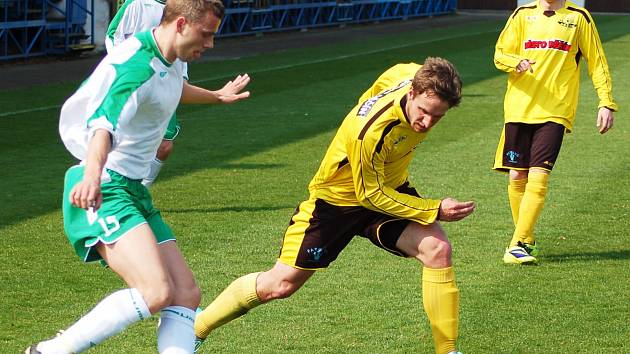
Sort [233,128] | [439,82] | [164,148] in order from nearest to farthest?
[439,82] → [164,148] → [233,128]

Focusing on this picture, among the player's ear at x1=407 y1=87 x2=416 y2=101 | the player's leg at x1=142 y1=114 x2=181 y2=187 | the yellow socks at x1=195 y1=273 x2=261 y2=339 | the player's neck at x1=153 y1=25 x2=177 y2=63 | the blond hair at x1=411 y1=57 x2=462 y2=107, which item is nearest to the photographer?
the player's neck at x1=153 y1=25 x2=177 y2=63

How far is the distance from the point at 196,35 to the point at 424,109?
116 centimetres

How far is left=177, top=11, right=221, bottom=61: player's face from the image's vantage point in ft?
16.3

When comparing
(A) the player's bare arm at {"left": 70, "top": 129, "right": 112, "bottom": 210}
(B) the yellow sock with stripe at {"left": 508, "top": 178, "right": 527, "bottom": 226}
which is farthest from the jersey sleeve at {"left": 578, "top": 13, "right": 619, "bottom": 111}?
(A) the player's bare arm at {"left": 70, "top": 129, "right": 112, "bottom": 210}

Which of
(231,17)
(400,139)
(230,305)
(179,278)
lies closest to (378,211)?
(400,139)

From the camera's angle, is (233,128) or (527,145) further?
(233,128)

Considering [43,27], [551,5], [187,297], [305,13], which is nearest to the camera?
[187,297]

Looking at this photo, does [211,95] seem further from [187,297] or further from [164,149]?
[164,149]

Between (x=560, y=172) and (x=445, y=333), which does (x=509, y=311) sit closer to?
(x=445, y=333)

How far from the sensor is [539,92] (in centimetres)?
858

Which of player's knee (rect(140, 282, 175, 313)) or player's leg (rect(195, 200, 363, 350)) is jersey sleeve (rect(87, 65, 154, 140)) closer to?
player's knee (rect(140, 282, 175, 313))

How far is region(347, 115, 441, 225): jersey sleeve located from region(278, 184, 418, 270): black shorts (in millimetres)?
138

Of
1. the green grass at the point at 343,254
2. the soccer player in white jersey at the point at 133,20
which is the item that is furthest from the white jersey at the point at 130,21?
the green grass at the point at 343,254

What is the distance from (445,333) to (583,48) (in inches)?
137
